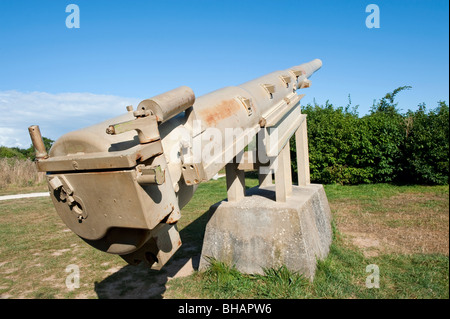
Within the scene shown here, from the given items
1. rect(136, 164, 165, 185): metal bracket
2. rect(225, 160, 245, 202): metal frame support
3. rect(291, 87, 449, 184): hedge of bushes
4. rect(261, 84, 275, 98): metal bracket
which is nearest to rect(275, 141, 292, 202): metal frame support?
rect(225, 160, 245, 202): metal frame support

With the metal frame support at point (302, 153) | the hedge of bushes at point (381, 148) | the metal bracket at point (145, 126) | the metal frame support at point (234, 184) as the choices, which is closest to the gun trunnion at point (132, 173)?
the metal bracket at point (145, 126)

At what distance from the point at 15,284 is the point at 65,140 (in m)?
3.89

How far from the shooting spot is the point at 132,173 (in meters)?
1.98

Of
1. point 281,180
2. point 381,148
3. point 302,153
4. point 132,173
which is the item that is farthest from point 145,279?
point 381,148

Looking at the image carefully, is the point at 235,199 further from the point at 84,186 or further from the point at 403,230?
the point at 403,230

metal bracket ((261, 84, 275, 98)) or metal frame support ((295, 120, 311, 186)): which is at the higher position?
metal bracket ((261, 84, 275, 98))

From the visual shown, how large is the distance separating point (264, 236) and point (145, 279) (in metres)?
1.92

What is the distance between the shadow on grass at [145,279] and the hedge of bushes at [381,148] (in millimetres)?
7367

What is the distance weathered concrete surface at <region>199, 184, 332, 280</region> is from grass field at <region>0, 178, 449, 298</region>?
148mm

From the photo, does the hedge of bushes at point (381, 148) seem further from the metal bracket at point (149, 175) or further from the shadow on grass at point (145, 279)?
the metal bracket at point (149, 175)

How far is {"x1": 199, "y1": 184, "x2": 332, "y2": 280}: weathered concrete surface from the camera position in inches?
162

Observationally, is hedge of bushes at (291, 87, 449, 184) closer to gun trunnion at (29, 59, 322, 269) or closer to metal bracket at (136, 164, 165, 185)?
gun trunnion at (29, 59, 322, 269)

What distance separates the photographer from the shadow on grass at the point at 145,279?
14.0 feet
